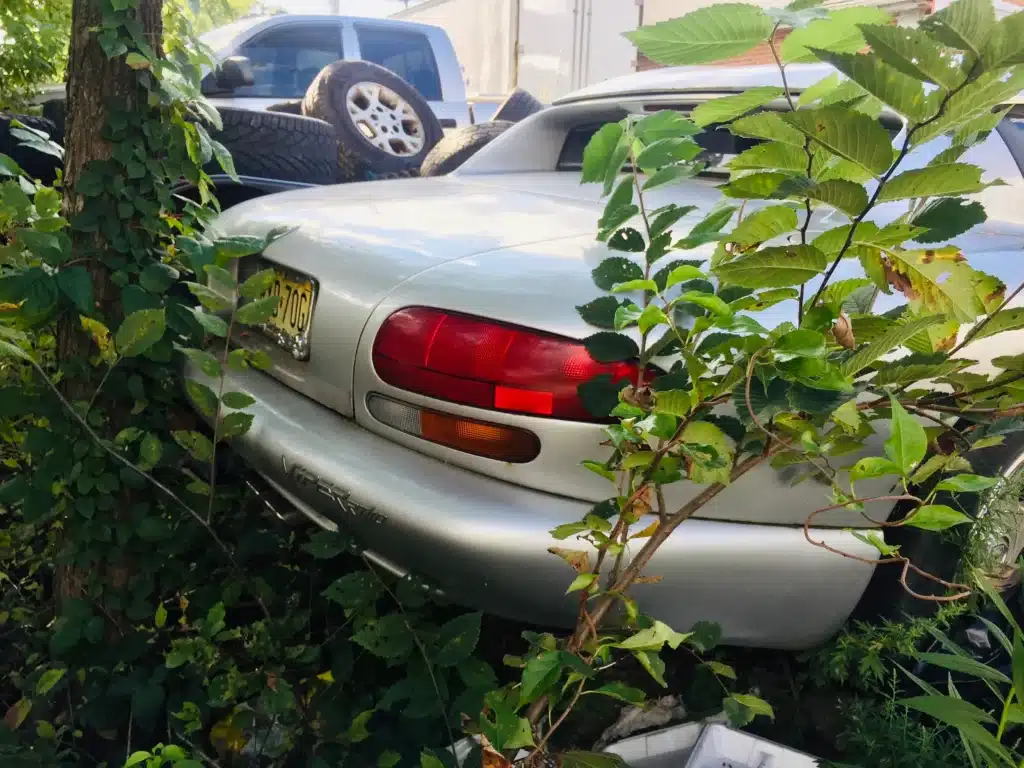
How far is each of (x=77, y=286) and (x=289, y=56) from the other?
539cm

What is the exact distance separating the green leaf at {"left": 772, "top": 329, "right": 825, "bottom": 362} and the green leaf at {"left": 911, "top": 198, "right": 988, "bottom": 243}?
0.19 metres

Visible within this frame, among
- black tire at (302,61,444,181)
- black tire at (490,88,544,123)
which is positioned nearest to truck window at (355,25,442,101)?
black tire at (490,88,544,123)

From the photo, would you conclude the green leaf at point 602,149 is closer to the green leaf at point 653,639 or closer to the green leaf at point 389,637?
the green leaf at point 653,639

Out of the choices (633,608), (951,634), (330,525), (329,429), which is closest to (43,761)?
(330,525)

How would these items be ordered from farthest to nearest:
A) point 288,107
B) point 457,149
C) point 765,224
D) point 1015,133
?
point 288,107 < point 457,149 < point 1015,133 < point 765,224

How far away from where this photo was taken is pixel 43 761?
1577mm

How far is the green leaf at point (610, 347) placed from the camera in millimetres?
1305

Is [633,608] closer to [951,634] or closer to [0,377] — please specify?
[951,634]

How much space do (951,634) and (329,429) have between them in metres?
1.46

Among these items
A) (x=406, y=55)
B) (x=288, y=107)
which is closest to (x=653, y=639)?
(x=288, y=107)

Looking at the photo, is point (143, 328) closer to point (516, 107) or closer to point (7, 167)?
point (7, 167)

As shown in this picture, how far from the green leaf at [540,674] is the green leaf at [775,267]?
54cm

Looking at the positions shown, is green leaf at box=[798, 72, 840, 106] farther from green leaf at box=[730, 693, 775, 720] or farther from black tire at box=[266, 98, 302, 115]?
black tire at box=[266, 98, 302, 115]

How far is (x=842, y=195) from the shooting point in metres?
0.91
